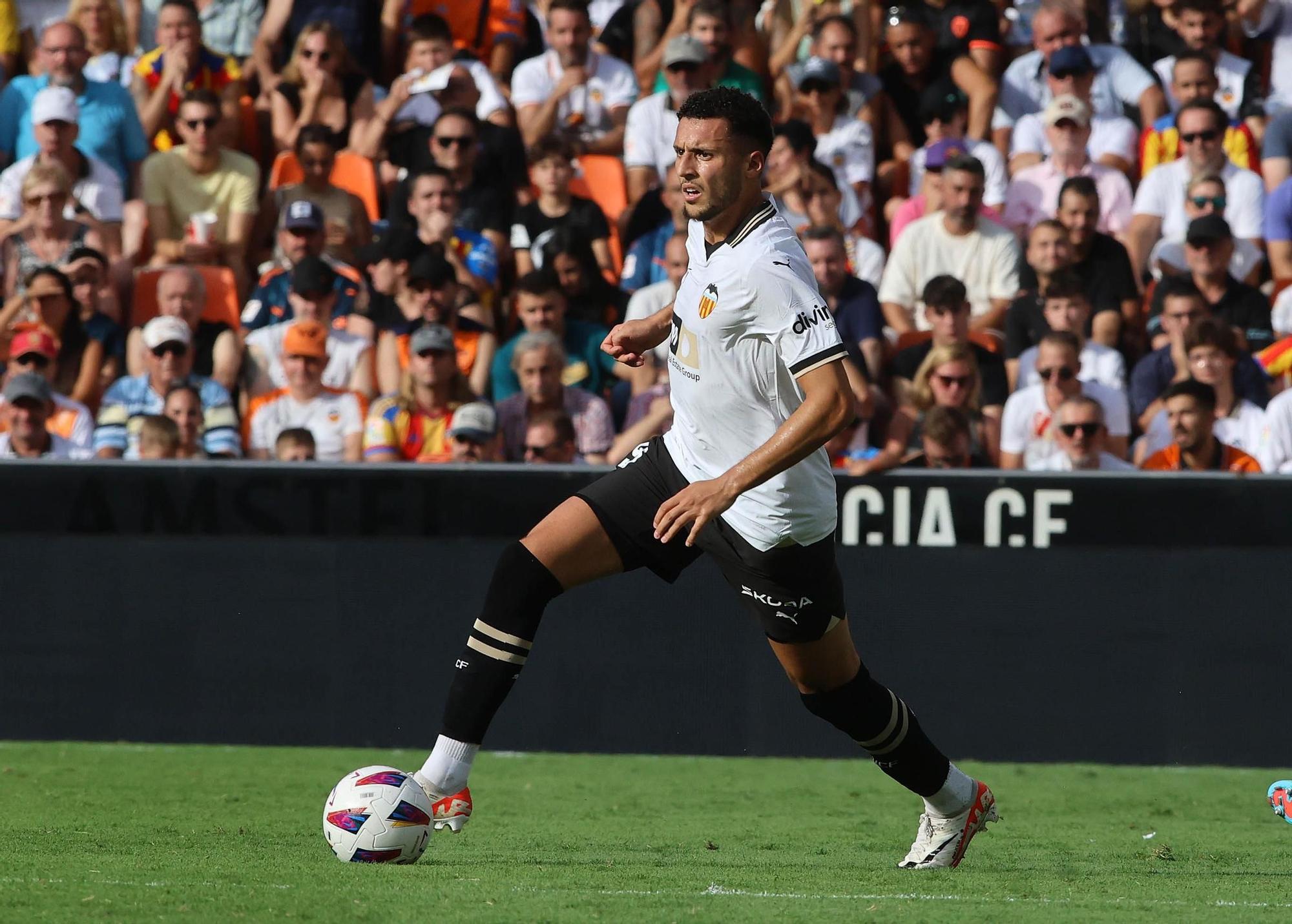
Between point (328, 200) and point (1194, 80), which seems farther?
point (1194, 80)

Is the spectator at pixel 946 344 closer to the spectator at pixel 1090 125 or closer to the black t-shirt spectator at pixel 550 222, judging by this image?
the spectator at pixel 1090 125

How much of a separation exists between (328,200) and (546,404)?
263 cm

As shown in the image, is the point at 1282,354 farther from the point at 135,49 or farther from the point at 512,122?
the point at 135,49

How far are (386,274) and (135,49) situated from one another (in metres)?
3.38

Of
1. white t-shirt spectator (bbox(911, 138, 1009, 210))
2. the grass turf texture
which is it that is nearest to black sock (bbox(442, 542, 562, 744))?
the grass turf texture

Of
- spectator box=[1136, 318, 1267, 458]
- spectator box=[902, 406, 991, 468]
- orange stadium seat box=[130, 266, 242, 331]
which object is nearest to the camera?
spectator box=[902, 406, 991, 468]

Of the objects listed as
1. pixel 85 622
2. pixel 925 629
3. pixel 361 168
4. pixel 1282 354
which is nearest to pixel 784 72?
pixel 361 168

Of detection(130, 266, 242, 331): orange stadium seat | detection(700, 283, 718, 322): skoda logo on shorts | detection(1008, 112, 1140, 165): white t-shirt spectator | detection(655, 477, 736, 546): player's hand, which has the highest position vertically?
detection(700, 283, 718, 322): skoda logo on shorts

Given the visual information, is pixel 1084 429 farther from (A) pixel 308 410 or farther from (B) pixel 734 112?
(B) pixel 734 112

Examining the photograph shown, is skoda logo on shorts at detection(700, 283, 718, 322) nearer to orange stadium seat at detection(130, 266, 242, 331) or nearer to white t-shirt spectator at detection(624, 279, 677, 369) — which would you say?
white t-shirt spectator at detection(624, 279, 677, 369)

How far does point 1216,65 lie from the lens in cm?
1213

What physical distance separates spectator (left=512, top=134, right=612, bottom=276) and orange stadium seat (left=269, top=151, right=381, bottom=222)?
1005 mm

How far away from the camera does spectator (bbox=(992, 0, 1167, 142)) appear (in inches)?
472

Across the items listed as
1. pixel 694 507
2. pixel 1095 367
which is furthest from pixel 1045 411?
pixel 694 507
